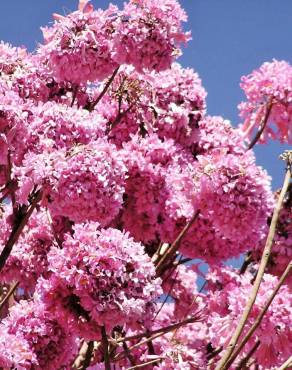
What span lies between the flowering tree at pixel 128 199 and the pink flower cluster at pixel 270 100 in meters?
0.01

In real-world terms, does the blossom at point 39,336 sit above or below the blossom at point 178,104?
below

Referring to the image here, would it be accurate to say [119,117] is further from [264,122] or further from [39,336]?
[39,336]

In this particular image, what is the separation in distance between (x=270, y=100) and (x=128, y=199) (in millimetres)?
1891

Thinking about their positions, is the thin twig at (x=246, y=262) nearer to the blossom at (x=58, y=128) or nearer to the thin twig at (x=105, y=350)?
the blossom at (x=58, y=128)

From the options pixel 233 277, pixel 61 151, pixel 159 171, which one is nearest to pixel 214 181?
pixel 159 171

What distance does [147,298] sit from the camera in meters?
3.75

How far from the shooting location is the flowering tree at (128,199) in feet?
12.3

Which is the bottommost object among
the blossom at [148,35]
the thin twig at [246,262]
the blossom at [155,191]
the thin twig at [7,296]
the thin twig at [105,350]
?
the thin twig at [105,350]

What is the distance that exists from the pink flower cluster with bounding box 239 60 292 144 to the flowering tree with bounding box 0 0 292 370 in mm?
13

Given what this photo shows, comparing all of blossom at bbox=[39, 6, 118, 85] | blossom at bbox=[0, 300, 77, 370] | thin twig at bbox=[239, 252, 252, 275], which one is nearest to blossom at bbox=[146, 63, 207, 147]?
blossom at bbox=[39, 6, 118, 85]

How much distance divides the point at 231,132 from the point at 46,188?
2.58 meters

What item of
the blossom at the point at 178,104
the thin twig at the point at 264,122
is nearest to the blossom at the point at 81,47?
the blossom at the point at 178,104

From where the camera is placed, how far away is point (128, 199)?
554cm

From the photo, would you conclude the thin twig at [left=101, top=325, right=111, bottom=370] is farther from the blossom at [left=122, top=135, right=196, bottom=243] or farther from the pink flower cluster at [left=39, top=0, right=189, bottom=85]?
the pink flower cluster at [left=39, top=0, right=189, bottom=85]
